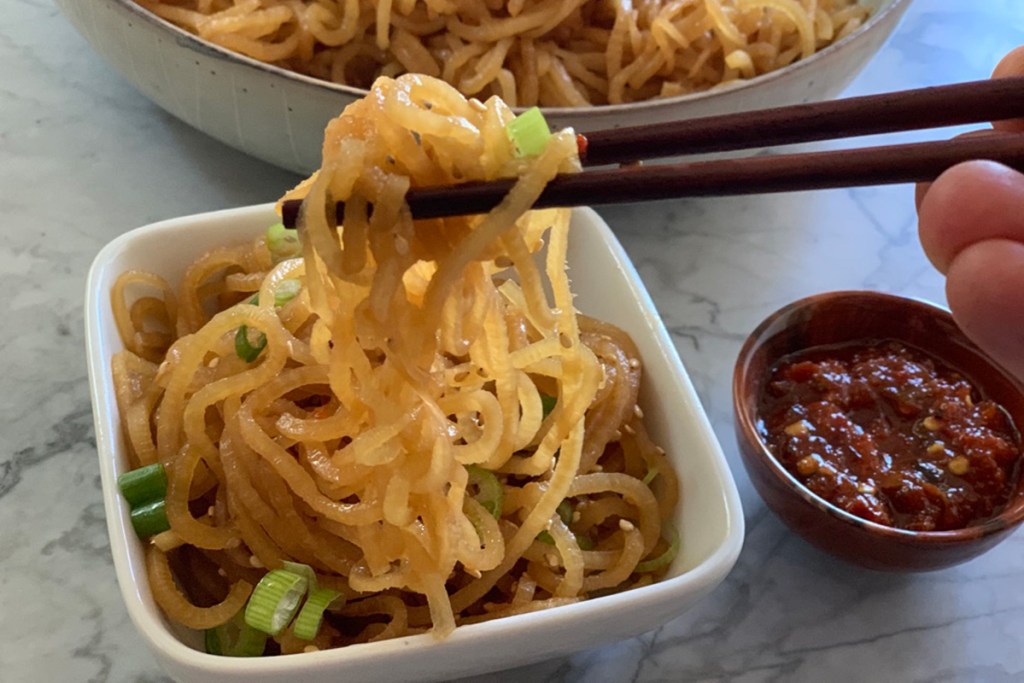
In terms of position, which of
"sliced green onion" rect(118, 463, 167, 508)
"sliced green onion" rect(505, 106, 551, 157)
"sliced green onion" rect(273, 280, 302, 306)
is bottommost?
"sliced green onion" rect(118, 463, 167, 508)

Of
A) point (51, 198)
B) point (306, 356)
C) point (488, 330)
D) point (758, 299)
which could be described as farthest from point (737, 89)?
point (51, 198)

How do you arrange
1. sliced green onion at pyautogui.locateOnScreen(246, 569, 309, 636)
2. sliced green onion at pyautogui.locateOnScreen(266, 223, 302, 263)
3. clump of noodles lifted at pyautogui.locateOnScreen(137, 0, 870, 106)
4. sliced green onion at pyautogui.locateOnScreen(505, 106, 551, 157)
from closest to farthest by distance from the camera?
sliced green onion at pyautogui.locateOnScreen(505, 106, 551, 157) → sliced green onion at pyautogui.locateOnScreen(246, 569, 309, 636) → sliced green onion at pyautogui.locateOnScreen(266, 223, 302, 263) → clump of noodles lifted at pyautogui.locateOnScreen(137, 0, 870, 106)

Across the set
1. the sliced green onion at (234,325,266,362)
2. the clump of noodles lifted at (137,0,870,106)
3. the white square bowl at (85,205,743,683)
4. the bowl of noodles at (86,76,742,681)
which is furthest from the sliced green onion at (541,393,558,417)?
the clump of noodles lifted at (137,0,870,106)

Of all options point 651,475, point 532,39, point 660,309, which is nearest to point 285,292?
point 651,475

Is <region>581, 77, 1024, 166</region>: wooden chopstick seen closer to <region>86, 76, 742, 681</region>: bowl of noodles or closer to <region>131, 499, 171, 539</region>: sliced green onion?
<region>86, 76, 742, 681</region>: bowl of noodles

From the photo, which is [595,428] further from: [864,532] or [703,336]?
[703,336]

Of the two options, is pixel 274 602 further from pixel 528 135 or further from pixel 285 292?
Answer: pixel 528 135

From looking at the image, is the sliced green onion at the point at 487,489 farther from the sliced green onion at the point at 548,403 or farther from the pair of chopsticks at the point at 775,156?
the pair of chopsticks at the point at 775,156

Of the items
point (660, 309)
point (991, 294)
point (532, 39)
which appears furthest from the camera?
point (532, 39)

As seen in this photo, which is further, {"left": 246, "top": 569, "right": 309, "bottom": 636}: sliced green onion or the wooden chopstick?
{"left": 246, "top": 569, "right": 309, "bottom": 636}: sliced green onion
